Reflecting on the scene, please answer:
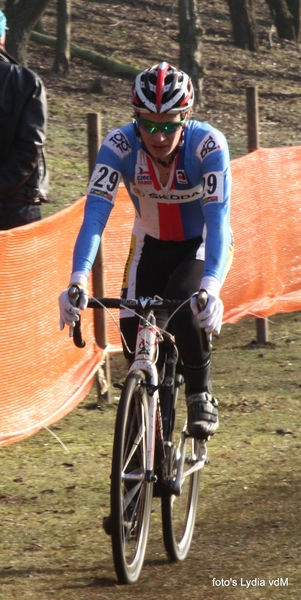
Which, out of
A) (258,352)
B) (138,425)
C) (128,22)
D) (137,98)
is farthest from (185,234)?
(128,22)

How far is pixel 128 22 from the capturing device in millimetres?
27297

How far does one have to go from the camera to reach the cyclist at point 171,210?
4.56m

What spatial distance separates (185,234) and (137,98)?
2.58ft

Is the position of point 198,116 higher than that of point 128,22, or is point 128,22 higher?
point 128,22

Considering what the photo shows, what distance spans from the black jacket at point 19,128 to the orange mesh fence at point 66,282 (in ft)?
1.09

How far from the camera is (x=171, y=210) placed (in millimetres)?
4984

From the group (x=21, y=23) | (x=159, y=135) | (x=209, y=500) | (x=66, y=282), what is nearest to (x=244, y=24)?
(x=21, y=23)

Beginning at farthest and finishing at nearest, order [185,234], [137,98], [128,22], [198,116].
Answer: [128,22] < [198,116] < [185,234] < [137,98]

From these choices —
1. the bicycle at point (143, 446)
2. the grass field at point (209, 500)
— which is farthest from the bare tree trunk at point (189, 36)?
the bicycle at point (143, 446)

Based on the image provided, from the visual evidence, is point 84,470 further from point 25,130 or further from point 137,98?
point 137,98

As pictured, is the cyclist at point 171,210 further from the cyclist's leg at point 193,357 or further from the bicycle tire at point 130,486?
the bicycle tire at point 130,486

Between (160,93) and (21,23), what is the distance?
1279 centimetres

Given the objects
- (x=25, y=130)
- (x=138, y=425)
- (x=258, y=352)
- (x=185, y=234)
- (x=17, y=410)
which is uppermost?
(x=25, y=130)

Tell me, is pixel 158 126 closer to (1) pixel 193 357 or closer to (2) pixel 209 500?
(1) pixel 193 357
